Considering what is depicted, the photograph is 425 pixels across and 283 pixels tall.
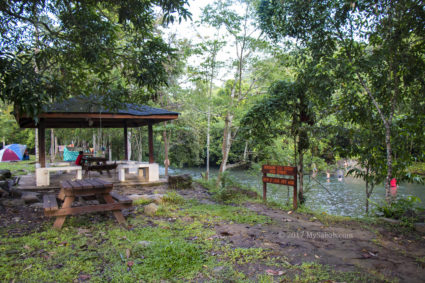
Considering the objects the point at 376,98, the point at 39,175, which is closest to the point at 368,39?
the point at 376,98

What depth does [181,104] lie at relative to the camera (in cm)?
1370

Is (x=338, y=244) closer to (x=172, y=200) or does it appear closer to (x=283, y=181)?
(x=283, y=181)

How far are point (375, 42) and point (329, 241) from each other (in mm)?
3610

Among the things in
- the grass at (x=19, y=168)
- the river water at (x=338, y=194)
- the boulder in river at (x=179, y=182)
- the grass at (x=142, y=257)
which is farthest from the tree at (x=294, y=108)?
the grass at (x=19, y=168)

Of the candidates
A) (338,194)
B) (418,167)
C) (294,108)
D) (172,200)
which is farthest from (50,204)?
(418,167)

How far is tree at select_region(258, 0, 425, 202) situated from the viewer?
4617 mm

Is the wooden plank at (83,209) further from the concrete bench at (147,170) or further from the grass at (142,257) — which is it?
the concrete bench at (147,170)

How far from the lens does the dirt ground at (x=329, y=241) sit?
2.95m

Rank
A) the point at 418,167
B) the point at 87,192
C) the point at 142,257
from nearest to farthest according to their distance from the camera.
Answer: the point at 142,257, the point at 87,192, the point at 418,167

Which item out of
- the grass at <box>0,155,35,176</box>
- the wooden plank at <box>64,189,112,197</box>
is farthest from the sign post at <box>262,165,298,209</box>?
the grass at <box>0,155,35,176</box>

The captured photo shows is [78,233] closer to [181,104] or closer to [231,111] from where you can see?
[231,111]

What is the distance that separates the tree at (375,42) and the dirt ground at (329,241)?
1375 mm

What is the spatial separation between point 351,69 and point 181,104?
956cm

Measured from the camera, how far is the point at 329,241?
3.77 metres
